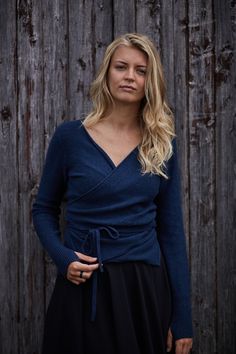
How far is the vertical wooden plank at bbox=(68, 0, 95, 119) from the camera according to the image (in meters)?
2.77

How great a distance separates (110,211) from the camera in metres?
2.20

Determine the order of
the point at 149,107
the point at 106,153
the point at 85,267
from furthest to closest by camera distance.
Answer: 1. the point at 149,107
2. the point at 106,153
3. the point at 85,267

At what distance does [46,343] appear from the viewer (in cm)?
229

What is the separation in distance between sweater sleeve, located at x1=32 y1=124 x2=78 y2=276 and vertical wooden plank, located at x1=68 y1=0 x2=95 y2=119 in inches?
18.4

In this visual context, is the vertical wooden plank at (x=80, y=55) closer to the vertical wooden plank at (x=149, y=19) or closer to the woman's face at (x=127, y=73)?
the vertical wooden plank at (x=149, y=19)

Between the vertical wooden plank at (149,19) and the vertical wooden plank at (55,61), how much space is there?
39cm

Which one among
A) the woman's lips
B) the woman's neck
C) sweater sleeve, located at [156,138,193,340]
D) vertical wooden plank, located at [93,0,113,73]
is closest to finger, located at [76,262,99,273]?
sweater sleeve, located at [156,138,193,340]

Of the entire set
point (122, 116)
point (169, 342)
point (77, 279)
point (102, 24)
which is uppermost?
point (102, 24)

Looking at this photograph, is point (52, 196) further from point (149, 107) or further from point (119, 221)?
point (149, 107)

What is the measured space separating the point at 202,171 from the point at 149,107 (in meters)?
0.62

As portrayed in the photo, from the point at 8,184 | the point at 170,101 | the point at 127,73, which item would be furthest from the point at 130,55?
the point at 8,184

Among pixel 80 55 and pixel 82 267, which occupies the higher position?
pixel 80 55

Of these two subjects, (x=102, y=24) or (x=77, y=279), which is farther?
(x=102, y=24)

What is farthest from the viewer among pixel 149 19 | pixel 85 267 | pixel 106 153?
pixel 149 19
